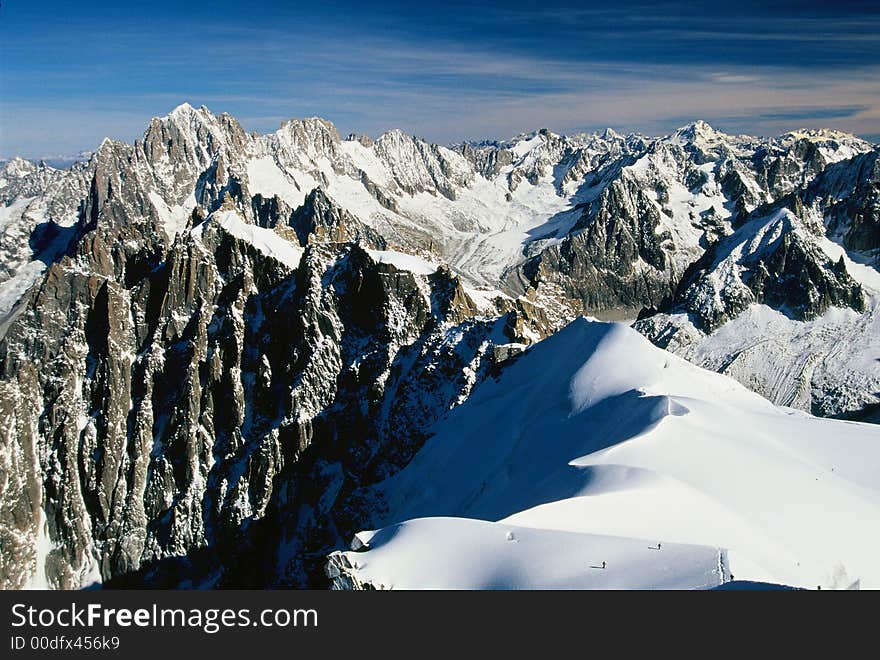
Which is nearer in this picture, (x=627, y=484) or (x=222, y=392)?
(x=627, y=484)

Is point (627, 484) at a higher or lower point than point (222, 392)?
higher

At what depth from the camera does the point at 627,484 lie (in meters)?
46.1

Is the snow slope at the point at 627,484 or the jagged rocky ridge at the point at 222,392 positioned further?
the jagged rocky ridge at the point at 222,392

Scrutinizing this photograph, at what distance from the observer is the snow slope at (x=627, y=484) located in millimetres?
35906

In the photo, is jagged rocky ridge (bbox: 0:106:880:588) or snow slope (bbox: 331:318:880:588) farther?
jagged rocky ridge (bbox: 0:106:880:588)

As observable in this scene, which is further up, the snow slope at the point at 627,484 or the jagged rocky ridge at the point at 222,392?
the snow slope at the point at 627,484

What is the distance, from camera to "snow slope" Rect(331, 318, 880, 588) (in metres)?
35.9

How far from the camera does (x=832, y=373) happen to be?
141 m

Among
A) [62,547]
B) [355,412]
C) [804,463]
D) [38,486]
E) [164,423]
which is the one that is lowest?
[62,547]

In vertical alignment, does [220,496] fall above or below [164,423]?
below

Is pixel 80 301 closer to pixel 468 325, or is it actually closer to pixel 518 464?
pixel 468 325

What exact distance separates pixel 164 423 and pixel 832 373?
13669cm

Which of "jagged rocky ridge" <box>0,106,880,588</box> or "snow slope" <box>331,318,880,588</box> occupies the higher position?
"snow slope" <box>331,318,880,588</box>

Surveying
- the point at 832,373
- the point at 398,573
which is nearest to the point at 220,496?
the point at 398,573
